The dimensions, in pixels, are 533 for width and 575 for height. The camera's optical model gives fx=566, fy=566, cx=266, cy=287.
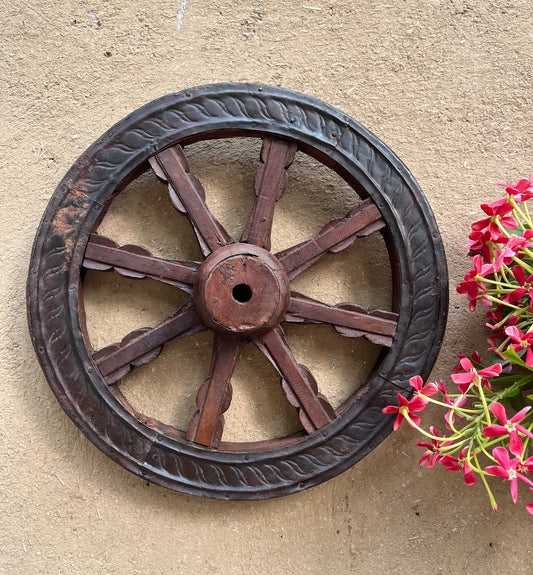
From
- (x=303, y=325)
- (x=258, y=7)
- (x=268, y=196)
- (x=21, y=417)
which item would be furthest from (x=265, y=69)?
(x=21, y=417)

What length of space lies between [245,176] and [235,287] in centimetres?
29

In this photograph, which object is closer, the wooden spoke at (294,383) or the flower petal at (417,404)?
the flower petal at (417,404)

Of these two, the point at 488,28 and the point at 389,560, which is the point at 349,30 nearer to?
the point at 488,28

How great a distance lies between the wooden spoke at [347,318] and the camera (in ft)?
3.80

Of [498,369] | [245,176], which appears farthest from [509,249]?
[245,176]

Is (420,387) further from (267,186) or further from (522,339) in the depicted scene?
(267,186)

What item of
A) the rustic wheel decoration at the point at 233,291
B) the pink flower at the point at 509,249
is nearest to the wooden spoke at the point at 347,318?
the rustic wheel decoration at the point at 233,291

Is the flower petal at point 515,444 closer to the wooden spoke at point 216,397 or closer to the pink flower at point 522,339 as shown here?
the pink flower at point 522,339

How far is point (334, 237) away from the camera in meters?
1.16

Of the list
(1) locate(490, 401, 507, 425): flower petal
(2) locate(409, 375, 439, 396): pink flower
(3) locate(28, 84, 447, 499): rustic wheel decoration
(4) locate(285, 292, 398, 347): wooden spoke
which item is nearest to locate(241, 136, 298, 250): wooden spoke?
(3) locate(28, 84, 447, 499): rustic wheel decoration

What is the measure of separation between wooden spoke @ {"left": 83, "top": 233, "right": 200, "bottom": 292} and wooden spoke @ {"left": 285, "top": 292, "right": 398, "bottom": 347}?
9.0 inches

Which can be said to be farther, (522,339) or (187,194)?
(187,194)

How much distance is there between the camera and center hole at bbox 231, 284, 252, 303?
1.12 meters

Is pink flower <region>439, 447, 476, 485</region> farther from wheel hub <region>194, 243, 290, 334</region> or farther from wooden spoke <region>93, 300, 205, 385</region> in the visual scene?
wooden spoke <region>93, 300, 205, 385</region>
